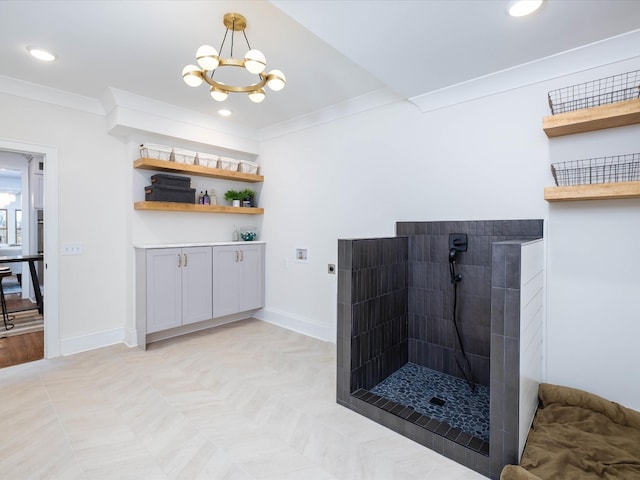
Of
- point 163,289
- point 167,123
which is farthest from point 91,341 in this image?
point 167,123


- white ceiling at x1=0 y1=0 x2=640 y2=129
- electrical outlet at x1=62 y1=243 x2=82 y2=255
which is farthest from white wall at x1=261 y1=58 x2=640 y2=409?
electrical outlet at x1=62 y1=243 x2=82 y2=255

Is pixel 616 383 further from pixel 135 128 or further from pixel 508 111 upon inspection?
pixel 135 128

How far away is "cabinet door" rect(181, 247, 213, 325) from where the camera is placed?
3623 millimetres

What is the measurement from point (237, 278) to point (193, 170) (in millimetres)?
1433

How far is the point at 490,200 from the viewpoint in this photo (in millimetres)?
2566

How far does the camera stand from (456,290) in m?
2.69

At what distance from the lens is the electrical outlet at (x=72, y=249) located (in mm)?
3270

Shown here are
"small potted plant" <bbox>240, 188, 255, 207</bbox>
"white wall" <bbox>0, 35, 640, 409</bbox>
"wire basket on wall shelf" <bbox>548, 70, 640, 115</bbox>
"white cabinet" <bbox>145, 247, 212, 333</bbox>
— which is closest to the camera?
"wire basket on wall shelf" <bbox>548, 70, 640, 115</bbox>

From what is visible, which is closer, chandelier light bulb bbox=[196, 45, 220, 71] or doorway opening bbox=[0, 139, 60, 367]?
chandelier light bulb bbox=[196, 45, 220, 71]

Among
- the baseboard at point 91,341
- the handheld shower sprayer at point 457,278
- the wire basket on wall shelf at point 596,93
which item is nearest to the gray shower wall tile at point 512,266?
the handheld shower sprayer at point 457,278

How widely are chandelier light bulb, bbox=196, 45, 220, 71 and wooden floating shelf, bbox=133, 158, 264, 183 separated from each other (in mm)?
1816

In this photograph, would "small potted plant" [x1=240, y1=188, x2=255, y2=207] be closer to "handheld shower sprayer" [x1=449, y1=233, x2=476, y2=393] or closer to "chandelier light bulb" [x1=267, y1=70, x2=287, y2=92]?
"chandelier light bulb" [x1=267, y1=70, x2=287, y2=92]

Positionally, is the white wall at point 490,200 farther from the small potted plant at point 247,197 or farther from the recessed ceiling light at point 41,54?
the recessed ceiling light at point 41,54

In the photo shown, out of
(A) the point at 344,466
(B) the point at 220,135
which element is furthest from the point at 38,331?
(A) the point at 344,466
